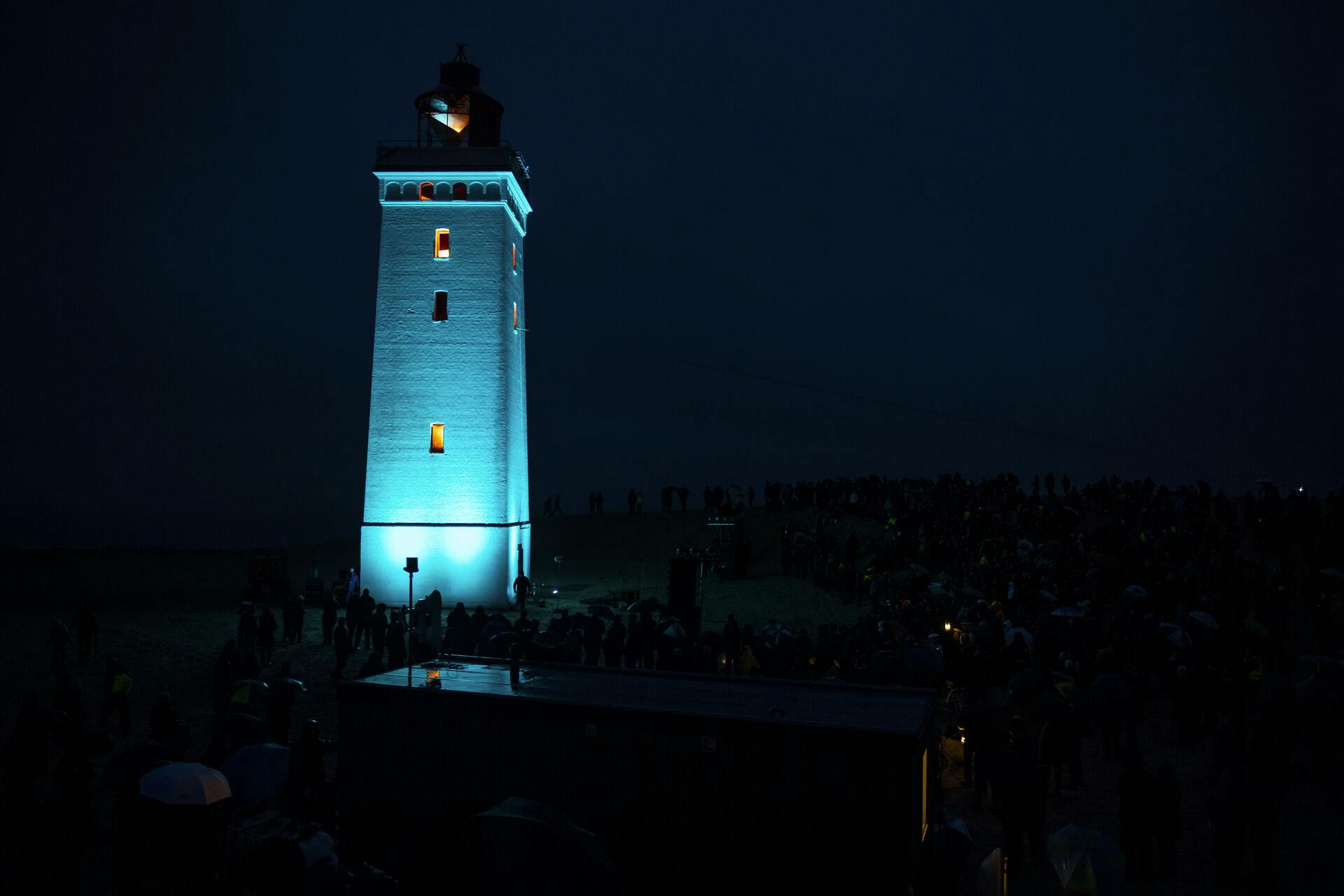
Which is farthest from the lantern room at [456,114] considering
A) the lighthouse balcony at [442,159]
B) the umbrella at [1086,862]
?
the umbrella at [1086,862]

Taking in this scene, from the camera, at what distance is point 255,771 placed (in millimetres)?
9203

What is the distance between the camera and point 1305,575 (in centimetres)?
2097

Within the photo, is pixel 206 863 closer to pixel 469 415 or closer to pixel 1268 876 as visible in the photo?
pixel 1268 876

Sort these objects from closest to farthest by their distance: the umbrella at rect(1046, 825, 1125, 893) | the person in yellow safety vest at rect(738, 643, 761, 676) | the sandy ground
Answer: the umbrella at rect(1046, 825, 1125, 893) → the sandy ground → the person in yellow safety vest at rect(738, 643, 761, 676)

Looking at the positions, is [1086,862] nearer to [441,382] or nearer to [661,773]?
[661,773]

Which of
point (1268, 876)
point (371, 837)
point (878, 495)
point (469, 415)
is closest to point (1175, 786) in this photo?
point (1268, 876)

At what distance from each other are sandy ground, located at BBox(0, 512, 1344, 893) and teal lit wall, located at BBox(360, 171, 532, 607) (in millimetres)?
2782

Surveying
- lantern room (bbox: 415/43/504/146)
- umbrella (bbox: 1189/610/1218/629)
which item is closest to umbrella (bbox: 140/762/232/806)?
umbrella (bbox: 1189/610/1218/629)

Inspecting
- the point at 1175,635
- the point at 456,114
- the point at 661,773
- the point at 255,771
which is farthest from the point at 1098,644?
the point at 456,114

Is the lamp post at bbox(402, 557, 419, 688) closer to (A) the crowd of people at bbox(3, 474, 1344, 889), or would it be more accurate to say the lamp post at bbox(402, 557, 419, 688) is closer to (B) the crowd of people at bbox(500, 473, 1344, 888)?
(A) the crowd of people at bbox(3, 474, 1344, 889)

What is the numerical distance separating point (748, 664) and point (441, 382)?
16324 millimetres

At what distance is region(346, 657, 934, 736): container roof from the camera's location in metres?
9.09

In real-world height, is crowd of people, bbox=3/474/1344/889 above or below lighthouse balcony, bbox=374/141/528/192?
below

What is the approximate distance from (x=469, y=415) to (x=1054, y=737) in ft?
68.9
